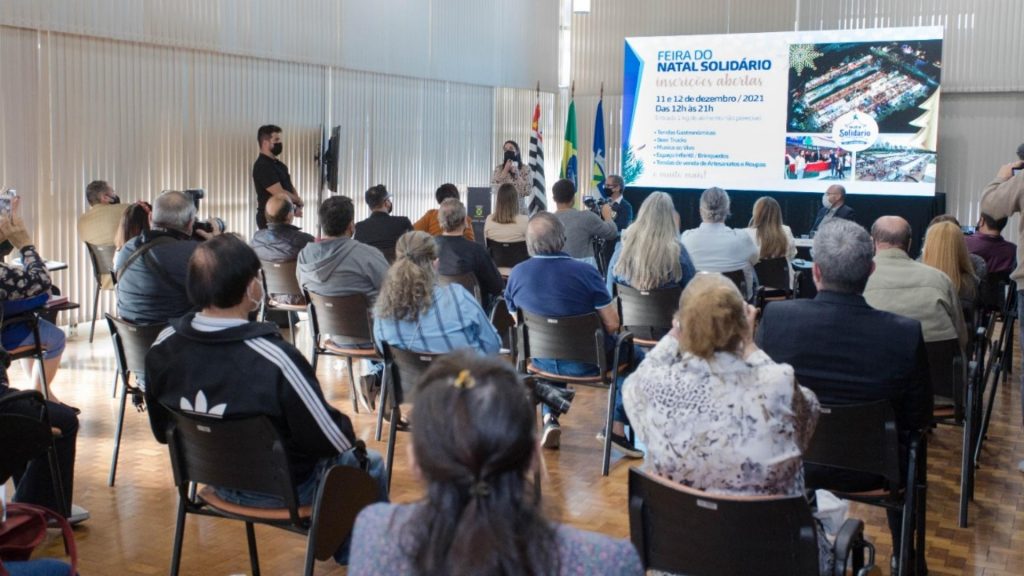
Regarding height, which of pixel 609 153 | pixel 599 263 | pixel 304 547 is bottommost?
pixel 304 547

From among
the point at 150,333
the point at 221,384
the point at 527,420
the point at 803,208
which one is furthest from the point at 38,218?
the point at 803,208

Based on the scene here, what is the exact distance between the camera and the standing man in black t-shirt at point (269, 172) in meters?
9.53

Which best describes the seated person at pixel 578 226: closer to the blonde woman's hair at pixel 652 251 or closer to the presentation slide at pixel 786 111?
the blonde woman's hair at pixel 652 251

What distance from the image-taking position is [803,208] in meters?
13.3

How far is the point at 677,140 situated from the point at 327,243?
9.08m

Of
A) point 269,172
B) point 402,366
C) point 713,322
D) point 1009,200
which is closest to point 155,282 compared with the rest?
point 402,366

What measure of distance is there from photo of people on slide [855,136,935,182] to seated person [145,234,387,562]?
10.8 m

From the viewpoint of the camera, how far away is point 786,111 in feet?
43.2

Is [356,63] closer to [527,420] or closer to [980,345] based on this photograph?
[980,345]

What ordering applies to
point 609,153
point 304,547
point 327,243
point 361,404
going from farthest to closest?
point 609,153
point 361,404
point 327,243
point 304,547

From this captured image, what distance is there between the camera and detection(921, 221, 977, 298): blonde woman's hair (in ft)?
17.2

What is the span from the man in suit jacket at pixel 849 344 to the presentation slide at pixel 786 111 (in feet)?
32.3

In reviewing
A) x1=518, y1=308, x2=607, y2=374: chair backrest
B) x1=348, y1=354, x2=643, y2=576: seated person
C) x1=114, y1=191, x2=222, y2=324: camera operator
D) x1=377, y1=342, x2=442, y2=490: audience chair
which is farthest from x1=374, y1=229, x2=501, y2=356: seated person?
x1=348, y1=354, x2=643, y2=576: seated person

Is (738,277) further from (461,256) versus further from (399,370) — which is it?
(399,370)
